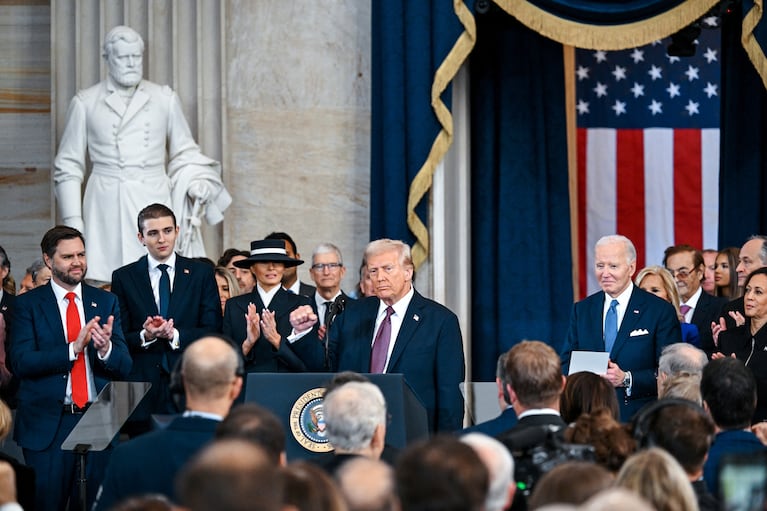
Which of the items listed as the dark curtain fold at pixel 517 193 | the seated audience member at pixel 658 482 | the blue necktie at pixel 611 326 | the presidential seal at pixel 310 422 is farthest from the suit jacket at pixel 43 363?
the dark curtain fold at pixel 517 193

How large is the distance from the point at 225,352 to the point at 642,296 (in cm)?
333

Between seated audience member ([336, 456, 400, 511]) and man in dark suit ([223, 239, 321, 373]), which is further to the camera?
man in dark suit ([223, 239, 321, 373])

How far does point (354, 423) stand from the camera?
14.1ft

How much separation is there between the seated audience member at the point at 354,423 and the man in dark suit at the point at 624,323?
9.03 ft

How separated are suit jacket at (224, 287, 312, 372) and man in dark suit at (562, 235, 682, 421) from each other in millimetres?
1456

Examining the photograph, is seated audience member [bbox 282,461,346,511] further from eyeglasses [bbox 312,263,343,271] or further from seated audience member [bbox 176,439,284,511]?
eyeglasses [bbox 312,263,343,271]

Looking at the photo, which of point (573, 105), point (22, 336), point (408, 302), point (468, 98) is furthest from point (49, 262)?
point (573, 105)

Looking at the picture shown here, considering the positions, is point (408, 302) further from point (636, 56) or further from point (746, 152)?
point (636, 56)

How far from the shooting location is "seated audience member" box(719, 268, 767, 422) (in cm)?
671

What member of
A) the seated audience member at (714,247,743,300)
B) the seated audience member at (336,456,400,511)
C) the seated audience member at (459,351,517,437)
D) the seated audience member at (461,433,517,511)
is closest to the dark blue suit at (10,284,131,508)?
the seated audience member at (459,351,517,437)

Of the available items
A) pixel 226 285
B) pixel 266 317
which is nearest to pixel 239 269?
pixel 226 285

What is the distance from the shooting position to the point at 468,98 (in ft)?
33.7

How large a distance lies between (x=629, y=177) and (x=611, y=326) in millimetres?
4485

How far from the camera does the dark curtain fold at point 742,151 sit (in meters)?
10.1
